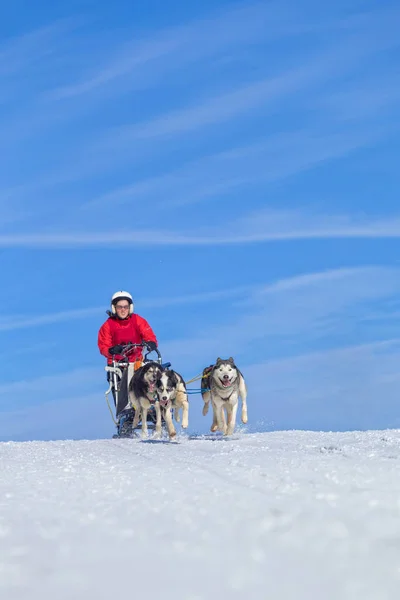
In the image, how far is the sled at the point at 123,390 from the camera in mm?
13844

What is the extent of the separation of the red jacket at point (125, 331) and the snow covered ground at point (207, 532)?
795cm

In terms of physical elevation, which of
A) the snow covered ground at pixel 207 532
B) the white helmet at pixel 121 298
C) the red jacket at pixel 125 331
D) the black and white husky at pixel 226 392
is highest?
the white helmet at pixel 121 298

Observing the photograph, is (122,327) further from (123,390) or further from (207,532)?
(207,532)

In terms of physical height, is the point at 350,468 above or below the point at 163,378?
below

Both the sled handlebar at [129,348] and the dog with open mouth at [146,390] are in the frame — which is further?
the sled handlebar at [129,348]

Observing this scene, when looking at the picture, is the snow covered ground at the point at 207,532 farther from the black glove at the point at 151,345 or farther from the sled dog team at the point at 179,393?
the black glove at the point at 151,345

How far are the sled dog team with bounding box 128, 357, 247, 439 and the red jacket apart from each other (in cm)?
209

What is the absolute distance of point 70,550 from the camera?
3988 millimetres

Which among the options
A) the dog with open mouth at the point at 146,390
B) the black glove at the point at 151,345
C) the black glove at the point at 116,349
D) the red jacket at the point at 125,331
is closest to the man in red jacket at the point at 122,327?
the red jacket at the point at 125,331

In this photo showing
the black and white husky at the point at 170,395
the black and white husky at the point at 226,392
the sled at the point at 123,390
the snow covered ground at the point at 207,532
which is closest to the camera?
the snow covered ground at the point at 207,532

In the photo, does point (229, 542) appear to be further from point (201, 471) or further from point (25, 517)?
point (201, 471)

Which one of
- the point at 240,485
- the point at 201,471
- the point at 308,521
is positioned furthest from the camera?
the point at 201,471

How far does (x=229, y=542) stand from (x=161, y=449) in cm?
604

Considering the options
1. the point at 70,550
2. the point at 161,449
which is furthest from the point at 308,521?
the point at 161,449
